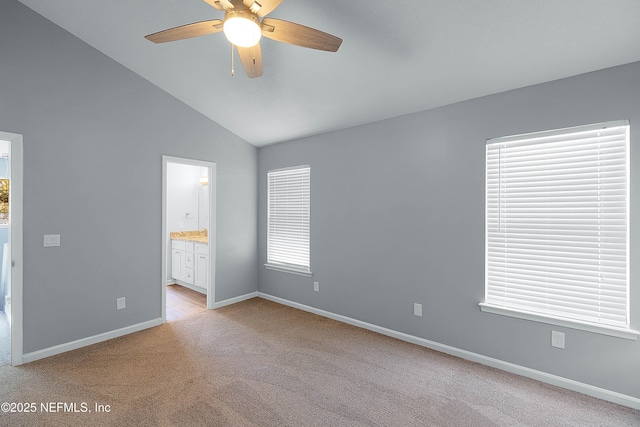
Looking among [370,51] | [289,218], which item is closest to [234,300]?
[289,218]

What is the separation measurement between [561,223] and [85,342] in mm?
4677

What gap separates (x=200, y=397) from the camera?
2279mm

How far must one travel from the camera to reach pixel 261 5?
158 cm

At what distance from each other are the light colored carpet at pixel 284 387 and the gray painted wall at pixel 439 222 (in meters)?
0.28

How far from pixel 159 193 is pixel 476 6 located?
3.69 meters

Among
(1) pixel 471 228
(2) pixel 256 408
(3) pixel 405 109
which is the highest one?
(3) pixel 405 109

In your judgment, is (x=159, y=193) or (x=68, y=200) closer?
(x=68, y=200)

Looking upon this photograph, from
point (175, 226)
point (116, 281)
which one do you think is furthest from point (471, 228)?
point (175, 226)

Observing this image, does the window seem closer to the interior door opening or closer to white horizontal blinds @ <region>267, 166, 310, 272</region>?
white horizontal blinds @ <region>267, 166, 310, 272</region>

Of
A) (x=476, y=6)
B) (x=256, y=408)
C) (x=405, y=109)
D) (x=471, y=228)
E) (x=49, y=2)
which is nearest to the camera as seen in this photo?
(x=476, y=6)

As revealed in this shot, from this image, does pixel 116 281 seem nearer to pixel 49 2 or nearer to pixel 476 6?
pixel 49 2

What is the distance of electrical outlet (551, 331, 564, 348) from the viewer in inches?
95.1

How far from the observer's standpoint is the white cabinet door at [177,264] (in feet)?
17.8

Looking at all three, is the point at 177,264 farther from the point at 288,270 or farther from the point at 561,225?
the point at 561,225
